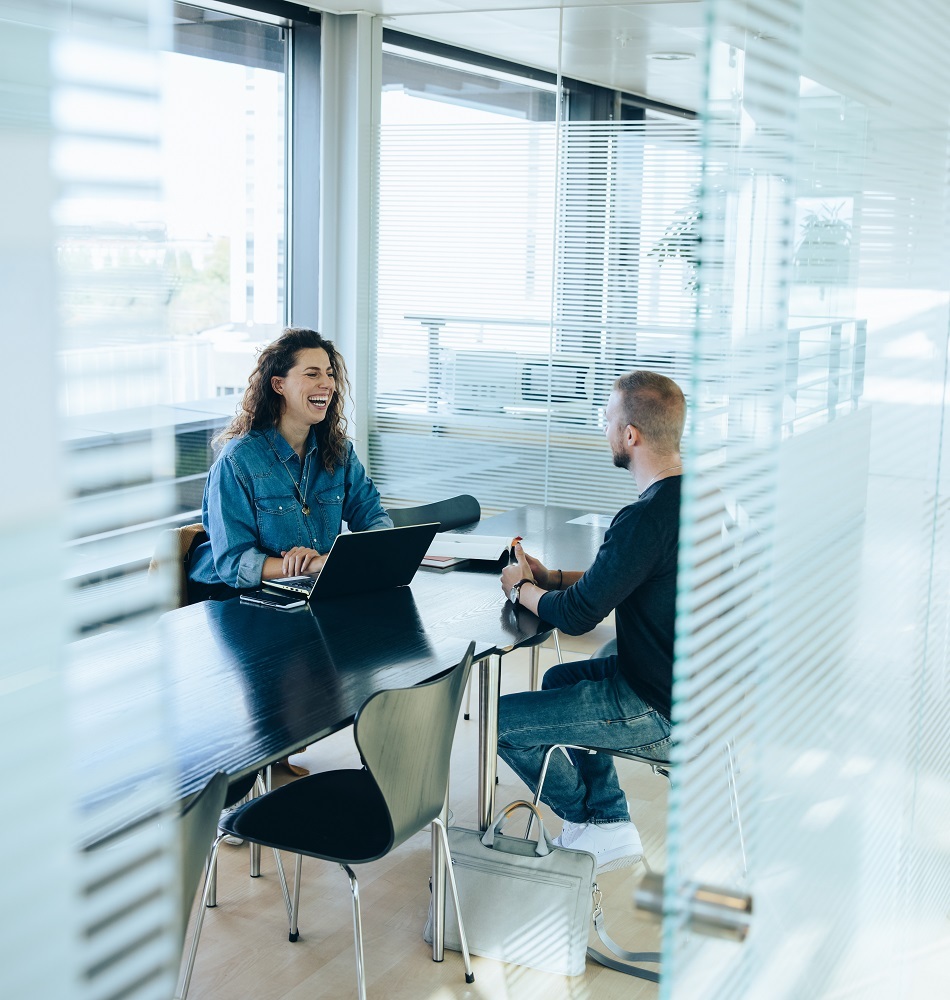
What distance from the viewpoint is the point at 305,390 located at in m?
3.47

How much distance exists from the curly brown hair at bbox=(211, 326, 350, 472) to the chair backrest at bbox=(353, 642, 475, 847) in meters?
1.29

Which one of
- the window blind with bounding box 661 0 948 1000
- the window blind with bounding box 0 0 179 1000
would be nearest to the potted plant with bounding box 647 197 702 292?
the window blind with bounding box 661 0 948 1000

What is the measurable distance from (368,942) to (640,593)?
3.51 ft

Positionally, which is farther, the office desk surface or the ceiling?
the ceiling

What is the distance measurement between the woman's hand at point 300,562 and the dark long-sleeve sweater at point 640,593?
2.36 feet

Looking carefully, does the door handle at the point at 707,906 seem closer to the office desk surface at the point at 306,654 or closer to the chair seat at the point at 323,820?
the office desk surface at the point at 306,654

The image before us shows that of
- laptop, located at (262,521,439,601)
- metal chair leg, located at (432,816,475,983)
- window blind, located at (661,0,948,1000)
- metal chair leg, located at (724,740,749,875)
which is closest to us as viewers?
window blind, located at (661,0,948,1000)

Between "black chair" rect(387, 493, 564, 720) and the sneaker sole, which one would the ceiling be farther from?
the sneaker sole

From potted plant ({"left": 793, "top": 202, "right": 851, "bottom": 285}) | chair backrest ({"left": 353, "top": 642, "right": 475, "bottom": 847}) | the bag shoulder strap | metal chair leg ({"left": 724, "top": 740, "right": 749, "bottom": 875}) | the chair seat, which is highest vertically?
potted plant ({"left": 793, "top": 202, "right": 851, "bottom": 285})

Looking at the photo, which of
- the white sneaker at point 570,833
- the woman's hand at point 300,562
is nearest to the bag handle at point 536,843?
the white sneaker at point 570,833

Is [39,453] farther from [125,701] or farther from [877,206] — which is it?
[877,206]

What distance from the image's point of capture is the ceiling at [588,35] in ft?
16.5

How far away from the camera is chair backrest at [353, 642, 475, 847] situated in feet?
7.15

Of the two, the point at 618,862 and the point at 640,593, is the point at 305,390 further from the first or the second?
the point at 618,862
